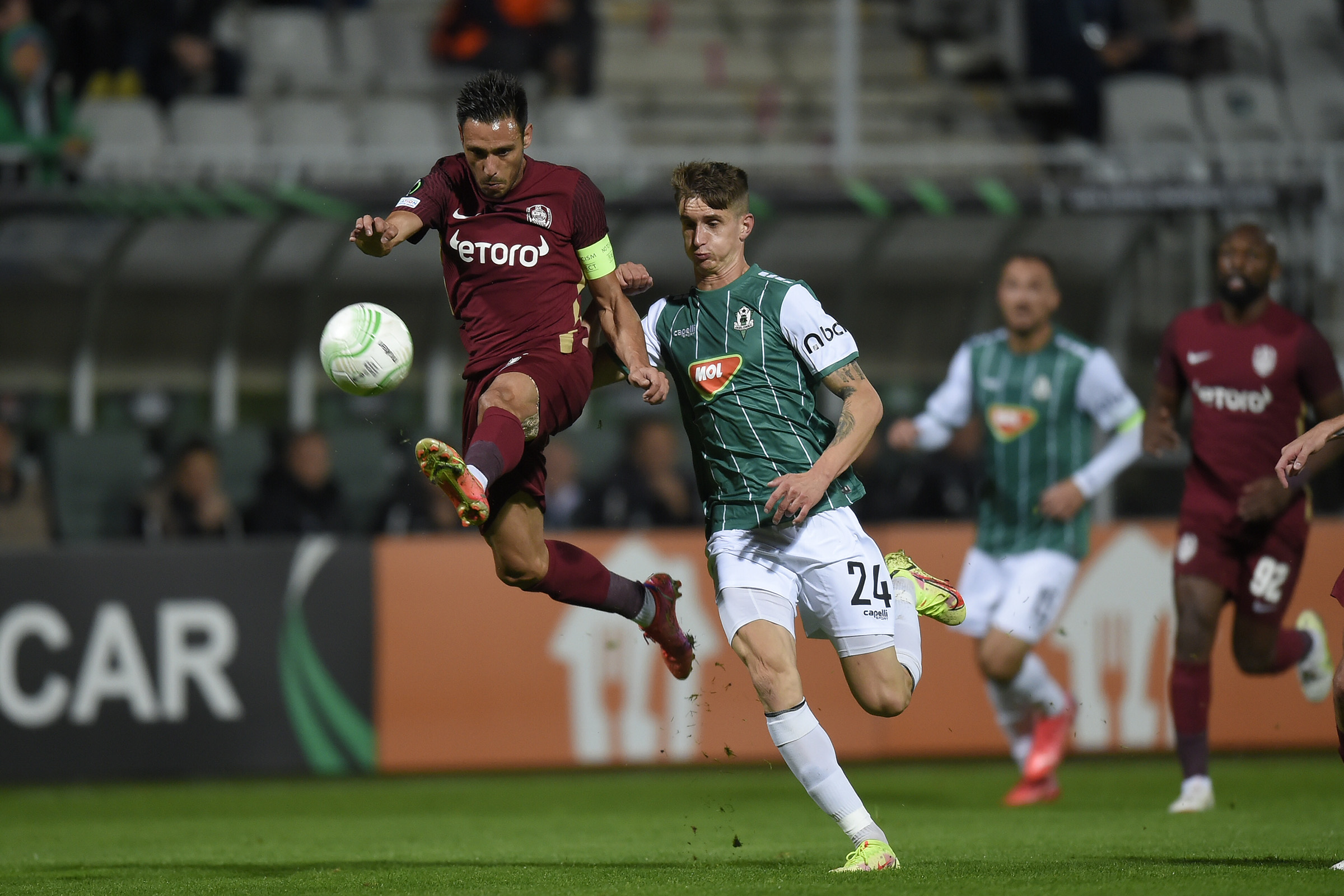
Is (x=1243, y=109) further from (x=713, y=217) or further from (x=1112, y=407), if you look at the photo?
(x=713, y=217)

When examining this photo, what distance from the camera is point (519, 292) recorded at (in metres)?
6.09

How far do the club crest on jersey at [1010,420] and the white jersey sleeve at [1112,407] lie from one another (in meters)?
0.25

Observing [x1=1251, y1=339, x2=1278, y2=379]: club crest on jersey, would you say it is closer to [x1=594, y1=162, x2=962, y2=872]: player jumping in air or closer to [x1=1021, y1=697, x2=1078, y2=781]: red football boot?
[x1=1021, y1=697, x2=1078, y2=781]: red football boot

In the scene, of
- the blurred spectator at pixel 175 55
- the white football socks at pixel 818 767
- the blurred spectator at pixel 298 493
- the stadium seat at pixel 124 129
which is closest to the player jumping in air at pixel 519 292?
the white football socks at pixel 818 767

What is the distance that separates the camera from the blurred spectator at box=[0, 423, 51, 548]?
10.3 metres

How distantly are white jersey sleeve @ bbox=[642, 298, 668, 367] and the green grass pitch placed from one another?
5.64 ft

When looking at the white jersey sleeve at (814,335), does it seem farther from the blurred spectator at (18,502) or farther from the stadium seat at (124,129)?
the stadium seat at (124,129)

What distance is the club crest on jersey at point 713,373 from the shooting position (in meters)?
5.82

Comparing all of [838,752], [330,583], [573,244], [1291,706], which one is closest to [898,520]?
[838,752]

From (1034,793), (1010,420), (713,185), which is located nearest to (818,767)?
(713,185)

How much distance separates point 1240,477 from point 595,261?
3121mm

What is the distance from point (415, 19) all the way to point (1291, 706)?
30.3 feet

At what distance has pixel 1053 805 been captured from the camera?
8.29 metres

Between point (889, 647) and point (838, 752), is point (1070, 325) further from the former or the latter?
point (889, 647)
